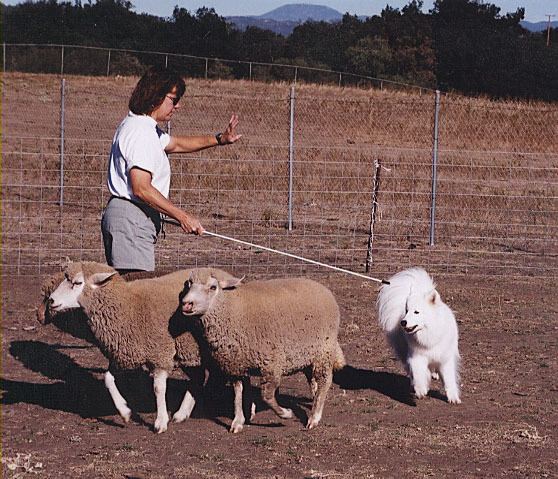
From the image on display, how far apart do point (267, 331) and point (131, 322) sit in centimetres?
85

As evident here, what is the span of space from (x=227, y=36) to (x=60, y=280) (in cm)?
3634

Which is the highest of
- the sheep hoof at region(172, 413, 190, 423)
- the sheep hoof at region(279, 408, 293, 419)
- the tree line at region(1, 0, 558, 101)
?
the tree line at region(1, 0, 558, 101)

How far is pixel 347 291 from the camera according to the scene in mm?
11945

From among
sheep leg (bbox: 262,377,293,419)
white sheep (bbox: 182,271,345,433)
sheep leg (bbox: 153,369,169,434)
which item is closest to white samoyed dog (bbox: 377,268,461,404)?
white sheep (bbox: 182,271,345,433)

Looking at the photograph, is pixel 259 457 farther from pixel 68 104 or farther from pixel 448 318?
Answer: pixel 68 104

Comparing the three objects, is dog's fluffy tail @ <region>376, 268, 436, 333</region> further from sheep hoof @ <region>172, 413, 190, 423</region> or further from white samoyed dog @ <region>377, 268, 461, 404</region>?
sheep hoof @ <region>172, 413, 190, 423</region>

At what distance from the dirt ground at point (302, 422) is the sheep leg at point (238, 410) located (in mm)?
59

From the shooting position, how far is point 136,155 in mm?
6660

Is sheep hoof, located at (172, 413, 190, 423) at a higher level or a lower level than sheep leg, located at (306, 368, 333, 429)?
lower

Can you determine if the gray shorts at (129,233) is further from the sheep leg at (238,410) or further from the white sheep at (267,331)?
the sheep leg at (238,410)

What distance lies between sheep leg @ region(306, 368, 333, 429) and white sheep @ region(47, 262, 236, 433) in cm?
78

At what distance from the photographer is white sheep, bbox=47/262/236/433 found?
6.78 m

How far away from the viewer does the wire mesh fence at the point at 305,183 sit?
14117mm

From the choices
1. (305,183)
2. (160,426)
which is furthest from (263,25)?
(160,426)
